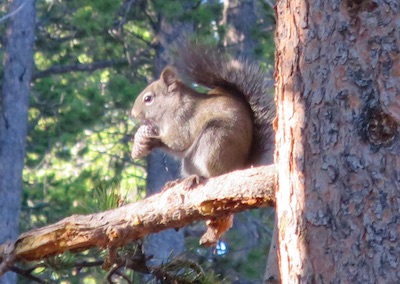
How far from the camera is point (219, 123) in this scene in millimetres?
3930

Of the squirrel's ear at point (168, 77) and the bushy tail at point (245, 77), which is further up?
the squirrel's ear at point (168, 77)

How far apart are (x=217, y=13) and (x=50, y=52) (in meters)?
2.29

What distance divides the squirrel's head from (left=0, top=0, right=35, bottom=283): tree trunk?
5.55m

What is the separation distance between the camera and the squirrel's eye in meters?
4.61

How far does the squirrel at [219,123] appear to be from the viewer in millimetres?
3859

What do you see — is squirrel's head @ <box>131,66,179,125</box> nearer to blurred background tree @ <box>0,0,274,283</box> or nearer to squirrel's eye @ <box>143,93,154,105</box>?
squirrel's eye @ <box>143,93,154,105</box>

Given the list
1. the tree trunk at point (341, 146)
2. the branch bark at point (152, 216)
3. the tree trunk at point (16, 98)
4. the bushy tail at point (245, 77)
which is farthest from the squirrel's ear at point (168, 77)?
the tree trunk at point (16, 98)

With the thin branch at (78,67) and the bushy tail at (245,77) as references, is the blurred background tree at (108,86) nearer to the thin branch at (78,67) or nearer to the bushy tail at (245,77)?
the thin branch at (78,67)

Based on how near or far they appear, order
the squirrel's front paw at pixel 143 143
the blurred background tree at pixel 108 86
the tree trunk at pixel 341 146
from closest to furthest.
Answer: the tree trunk at pixel 341 146, the squirrel's front paw at pixel 143 143, the blurred background tree at pixel 108 86

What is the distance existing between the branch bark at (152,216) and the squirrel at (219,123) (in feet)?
Result: 2.48

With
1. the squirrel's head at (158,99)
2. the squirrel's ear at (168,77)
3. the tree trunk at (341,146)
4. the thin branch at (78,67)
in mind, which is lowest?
the tree trunk at (341,146)

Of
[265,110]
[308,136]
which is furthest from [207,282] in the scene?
[265,110]

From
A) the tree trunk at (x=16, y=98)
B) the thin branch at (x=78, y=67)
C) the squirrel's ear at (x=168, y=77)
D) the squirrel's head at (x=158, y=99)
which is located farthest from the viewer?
the thin branch at (x=78, y=67)

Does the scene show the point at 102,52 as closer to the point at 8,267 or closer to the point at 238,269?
the point at 238,269
